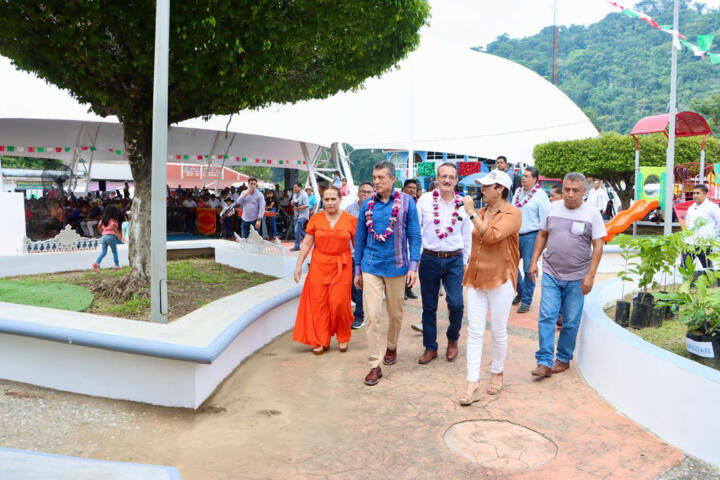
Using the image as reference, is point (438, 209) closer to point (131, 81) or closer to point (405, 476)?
point (405, 476)

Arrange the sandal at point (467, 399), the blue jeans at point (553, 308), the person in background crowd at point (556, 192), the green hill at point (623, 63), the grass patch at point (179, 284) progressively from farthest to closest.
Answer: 1. the green hill at point (623, 63)
2. the person in background crowd at point (556, 192)
3. the grass patch at point (179, 284)
4. the blue jeans at point (553, 308)
5. the sandal at point (467, 399)

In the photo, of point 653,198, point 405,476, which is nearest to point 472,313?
point 405,476

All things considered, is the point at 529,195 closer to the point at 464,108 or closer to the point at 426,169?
the point at 426,169

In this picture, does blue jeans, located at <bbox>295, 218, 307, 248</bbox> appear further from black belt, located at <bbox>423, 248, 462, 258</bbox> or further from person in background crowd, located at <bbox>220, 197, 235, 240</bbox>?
black belt, located at <bbox>423, 248, 462, 258</bbox>

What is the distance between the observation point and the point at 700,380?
3367 millimetres

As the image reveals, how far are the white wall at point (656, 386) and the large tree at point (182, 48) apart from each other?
4212 mm

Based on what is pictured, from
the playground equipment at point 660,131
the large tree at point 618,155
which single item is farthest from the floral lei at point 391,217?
the large tree at point 618,155

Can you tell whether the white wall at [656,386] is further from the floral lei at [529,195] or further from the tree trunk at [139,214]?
the tree trunk at [139,214]

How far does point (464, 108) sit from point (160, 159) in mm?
41432

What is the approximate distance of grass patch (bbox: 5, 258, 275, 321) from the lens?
6070 mm

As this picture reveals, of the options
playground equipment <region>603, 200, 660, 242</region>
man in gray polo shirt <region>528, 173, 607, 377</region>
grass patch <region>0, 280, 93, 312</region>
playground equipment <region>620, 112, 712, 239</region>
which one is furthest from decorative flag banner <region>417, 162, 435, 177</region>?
man in gray polo shirt <region>528, 173, 607, 377</region>

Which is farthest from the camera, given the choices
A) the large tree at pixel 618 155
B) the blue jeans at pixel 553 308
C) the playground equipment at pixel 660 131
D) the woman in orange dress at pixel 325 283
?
the large tree at pixel 618 155

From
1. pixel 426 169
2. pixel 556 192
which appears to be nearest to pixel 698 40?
pixel 556 192

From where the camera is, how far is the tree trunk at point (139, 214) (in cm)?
666
